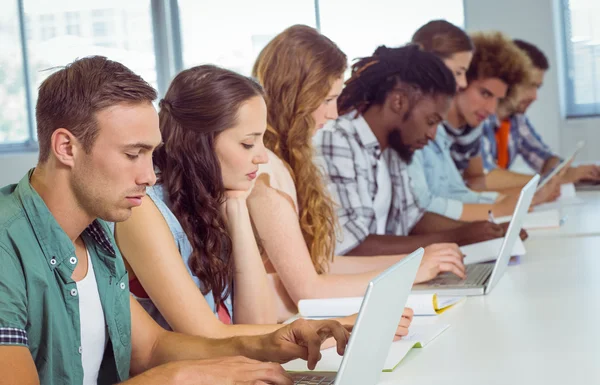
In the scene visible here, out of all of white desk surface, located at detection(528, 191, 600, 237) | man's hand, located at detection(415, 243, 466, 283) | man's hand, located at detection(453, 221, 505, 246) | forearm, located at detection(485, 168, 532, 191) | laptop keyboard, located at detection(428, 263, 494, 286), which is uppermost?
man's hand, located at detection(415, 243, 466, 283)

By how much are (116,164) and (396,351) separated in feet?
1.79

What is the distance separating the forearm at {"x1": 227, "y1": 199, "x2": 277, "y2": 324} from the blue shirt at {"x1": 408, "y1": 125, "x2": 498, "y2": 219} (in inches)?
52.9

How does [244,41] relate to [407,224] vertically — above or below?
above

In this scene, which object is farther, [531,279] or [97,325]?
[531,279]

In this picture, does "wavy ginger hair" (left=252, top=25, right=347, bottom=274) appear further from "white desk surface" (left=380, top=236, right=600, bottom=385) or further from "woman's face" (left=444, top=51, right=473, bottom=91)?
"woman's face" (left=444, top=51, right=473, bottom=91)

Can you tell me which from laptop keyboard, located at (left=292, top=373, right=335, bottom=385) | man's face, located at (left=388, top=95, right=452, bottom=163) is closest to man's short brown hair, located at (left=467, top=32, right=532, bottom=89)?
man's face, located at (left=388, top=95, right=452, bottom=163)

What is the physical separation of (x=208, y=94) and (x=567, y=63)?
528 cm

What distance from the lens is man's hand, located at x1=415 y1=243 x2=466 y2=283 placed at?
1.97m

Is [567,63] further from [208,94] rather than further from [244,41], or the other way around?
[208,94]

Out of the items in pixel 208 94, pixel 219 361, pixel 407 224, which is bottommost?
pixel 407 224

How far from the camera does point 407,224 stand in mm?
2891

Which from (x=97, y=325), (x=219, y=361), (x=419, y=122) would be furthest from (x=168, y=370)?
(x=419, y=122)

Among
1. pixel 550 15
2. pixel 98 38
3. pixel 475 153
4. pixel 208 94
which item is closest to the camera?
pixel 208 94

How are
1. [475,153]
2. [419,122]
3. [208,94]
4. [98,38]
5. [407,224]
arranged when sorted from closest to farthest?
[208,94] < [419,122] < [407,224] < [475,153] < [98,38]
